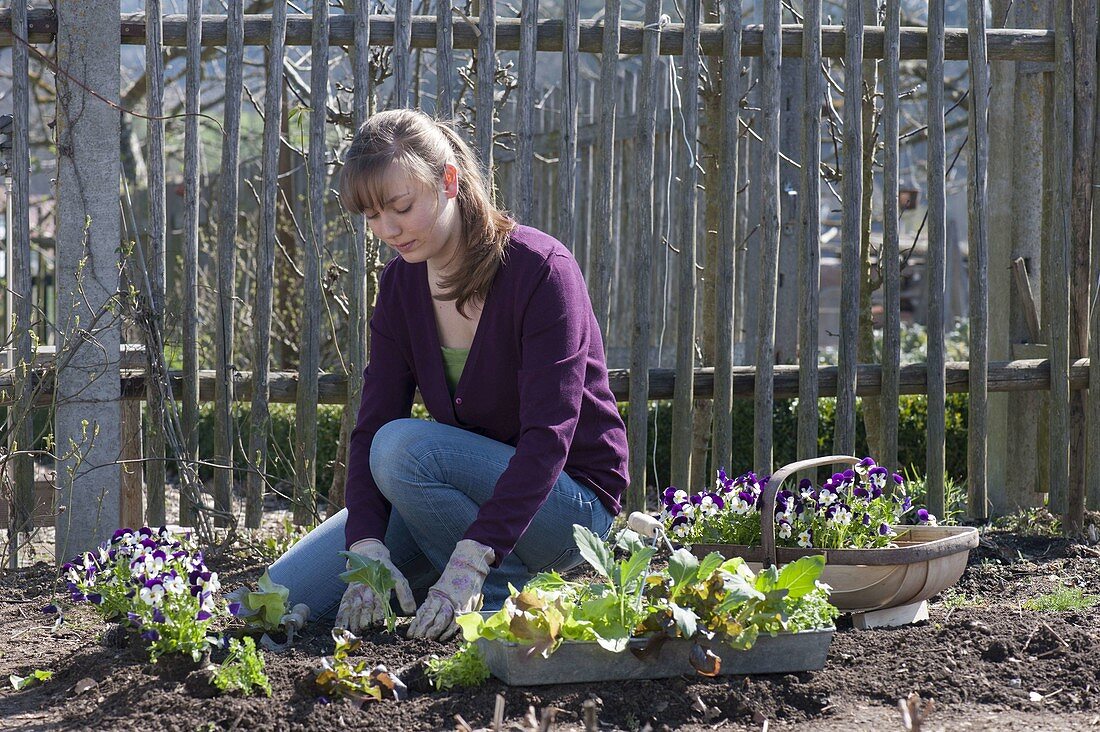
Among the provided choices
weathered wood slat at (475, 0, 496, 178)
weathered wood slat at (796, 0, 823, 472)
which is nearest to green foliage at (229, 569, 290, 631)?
weathered wood slat at (475, 0, 496, 178)

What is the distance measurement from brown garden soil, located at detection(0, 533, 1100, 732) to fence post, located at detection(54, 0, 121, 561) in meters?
0.92

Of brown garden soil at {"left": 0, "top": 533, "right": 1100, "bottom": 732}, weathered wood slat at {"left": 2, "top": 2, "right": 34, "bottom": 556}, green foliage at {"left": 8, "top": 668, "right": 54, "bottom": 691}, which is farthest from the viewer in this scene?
weathered wood slat at {"left": 2, "top": 2, "right": 34, "bottom": 556}

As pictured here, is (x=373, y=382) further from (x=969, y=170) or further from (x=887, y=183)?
(x=969, y=170)

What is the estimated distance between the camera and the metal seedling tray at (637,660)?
2078 millimetres

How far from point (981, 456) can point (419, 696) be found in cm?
241

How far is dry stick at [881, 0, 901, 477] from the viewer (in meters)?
3.64

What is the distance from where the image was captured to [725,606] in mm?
2098

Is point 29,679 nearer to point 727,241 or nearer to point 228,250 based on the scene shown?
point 228,250

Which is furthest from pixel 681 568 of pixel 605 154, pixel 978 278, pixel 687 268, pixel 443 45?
pixel 978 278

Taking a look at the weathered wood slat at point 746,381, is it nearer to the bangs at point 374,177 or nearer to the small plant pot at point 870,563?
the small plant pot at point 870,563

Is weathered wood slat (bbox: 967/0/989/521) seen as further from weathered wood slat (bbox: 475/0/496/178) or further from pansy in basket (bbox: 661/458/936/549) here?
weathered wood slat (bbox: 475/0/496/178)

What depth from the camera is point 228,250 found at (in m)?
3.46

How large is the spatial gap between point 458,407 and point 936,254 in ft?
6.13

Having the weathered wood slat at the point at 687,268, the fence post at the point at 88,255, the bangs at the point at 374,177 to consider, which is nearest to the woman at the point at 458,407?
the bangs at the point at 374,177
